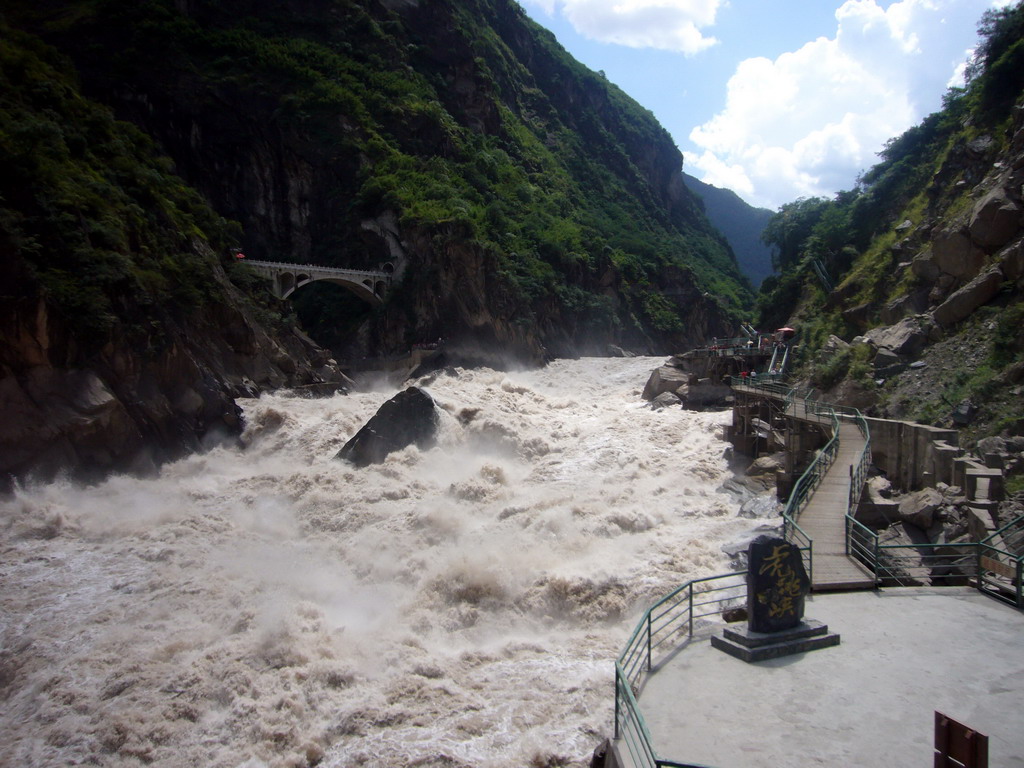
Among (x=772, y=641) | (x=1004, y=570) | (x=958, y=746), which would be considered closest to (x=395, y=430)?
(x=772, y=641)

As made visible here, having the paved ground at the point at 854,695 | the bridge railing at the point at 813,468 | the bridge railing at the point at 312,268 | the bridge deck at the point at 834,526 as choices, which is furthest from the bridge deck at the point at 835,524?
the bridge railing at the point at 312,268

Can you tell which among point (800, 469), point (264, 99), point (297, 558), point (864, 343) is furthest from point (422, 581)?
point (264, 99)

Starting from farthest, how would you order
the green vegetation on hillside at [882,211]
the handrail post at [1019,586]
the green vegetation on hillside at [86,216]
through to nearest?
the green vegetation on hillside at [882,211] → the green vegetation on hillside at [86,216] → the handrail post at [1019,586]

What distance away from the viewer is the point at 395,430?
27594 mm

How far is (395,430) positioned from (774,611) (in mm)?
20144

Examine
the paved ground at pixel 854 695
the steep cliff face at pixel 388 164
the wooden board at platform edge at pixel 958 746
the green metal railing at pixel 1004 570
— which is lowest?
the paved ground at pixel 854 695

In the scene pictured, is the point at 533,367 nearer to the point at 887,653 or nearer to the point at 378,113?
the point at 378,113

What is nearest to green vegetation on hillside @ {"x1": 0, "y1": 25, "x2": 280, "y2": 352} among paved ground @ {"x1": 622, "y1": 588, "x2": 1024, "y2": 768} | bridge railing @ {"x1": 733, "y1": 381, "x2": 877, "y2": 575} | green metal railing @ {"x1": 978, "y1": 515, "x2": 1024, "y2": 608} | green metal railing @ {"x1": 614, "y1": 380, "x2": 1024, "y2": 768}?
green metal railing @ {"x1": 614, "y1": 380, "x2": 1024, "y2": 768}

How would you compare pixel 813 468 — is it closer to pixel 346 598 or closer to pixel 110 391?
pixel 346 598

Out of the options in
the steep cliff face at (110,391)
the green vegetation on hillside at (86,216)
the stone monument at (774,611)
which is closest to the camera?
the stone monument at (774,611)

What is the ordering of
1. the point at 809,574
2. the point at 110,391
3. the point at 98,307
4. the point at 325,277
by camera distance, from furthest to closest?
1. the point at 325,277
2. the point at 110,391
3. the point at 98,307
4. the point at 809,574

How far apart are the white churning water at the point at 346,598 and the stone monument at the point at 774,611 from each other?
10.3 ft

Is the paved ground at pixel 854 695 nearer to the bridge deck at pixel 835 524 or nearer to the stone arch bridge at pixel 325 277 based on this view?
the bridge deck at pixel 835 524

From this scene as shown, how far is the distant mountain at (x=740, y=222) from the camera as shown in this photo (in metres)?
172
